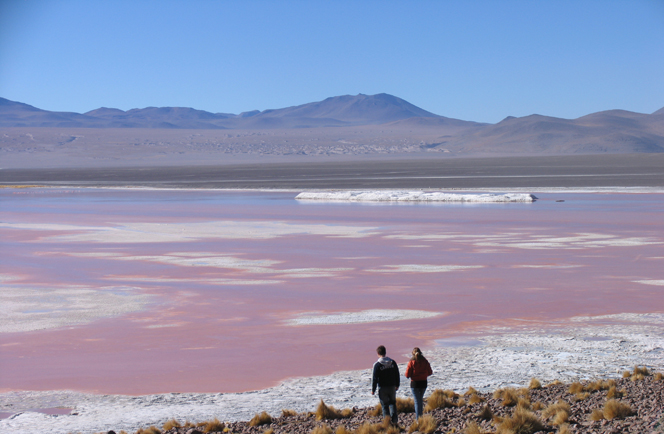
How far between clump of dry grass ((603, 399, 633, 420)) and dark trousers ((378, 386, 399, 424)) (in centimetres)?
161

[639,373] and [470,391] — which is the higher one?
[639,373]

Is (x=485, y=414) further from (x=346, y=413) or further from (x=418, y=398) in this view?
(x=346, y=413)

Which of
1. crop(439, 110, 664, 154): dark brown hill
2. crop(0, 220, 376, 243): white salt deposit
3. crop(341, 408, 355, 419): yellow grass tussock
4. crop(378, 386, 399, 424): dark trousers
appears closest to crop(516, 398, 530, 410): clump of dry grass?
crop(378, 386, 399, 424): dark trousers

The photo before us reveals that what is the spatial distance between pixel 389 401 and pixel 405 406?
61 cm

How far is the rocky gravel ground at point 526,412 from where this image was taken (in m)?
6.08

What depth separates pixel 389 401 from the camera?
21.0 feet

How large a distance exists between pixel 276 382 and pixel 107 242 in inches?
490

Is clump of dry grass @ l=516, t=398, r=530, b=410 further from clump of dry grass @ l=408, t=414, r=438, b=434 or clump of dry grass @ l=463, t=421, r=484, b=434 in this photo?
clump of dry grass @ l=408, t=414, r=438, b=434

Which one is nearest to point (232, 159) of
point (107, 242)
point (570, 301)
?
point (107, 242)

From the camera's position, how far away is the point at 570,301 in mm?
11062

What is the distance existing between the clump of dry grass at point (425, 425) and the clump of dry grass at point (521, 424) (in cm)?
50

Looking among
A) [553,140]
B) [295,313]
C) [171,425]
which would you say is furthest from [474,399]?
[553,140]

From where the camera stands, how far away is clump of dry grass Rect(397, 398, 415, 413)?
22.7ft

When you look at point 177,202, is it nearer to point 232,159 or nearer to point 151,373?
point 151,373
